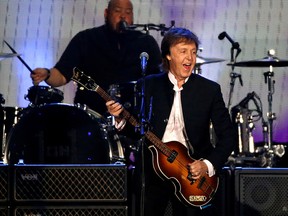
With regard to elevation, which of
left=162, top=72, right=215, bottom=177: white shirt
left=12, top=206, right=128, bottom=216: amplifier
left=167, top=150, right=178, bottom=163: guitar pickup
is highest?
left=162, top=72, right=215, bottom=177: white shirt

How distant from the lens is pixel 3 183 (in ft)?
18.5

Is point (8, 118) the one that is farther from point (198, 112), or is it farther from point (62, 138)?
point (198, 112)

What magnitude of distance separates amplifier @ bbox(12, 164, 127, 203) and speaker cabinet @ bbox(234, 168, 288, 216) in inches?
34.8

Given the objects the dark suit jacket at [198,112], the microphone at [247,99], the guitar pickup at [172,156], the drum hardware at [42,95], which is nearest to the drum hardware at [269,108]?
the microphone at [247,99]

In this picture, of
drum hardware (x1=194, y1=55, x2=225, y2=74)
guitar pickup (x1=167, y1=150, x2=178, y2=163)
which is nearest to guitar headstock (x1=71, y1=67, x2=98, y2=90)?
guitar pickup (x1=167, y1=150, x2=178, y2=163)

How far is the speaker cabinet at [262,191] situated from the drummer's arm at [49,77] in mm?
2453

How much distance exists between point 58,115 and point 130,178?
5.79 feet

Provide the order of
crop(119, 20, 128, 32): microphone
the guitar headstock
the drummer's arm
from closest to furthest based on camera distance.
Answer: the guitar headstock, the drummer's arm, crop(119, 20, 128, 32): microphone

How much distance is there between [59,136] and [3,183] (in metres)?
1.75

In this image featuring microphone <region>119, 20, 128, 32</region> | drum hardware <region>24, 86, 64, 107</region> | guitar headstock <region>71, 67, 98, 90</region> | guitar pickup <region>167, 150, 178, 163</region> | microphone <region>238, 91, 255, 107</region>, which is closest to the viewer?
guitar pickup <region>167, 150, 178, 163</region>

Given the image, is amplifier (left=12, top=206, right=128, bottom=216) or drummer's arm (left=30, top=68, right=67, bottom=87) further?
drummer's arm (left=30, top=68, right=67, bottom=87)

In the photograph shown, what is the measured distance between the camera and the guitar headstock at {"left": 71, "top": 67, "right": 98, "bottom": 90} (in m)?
5.51

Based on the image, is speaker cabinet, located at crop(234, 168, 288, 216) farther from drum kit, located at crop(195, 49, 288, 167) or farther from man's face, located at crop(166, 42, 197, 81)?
drum kit, located at crop(195, 49, 288, 167)

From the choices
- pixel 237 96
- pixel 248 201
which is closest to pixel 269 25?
pixel 237 96
